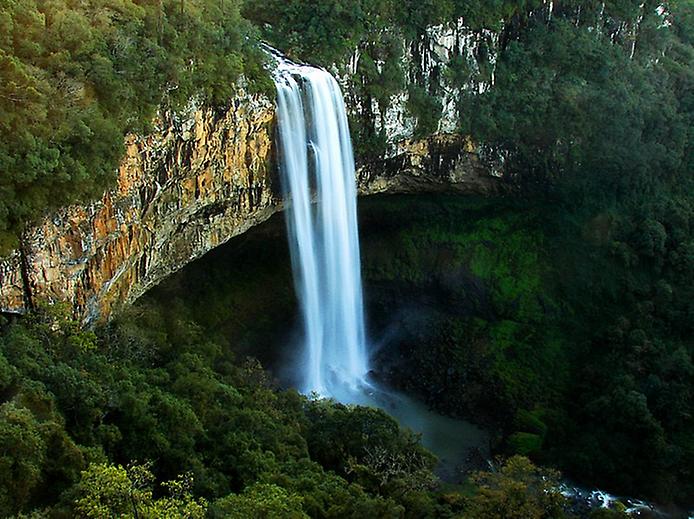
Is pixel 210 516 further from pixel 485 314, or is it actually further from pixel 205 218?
pixel 485 314

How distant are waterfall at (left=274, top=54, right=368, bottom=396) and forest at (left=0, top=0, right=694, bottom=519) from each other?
115 centimetres

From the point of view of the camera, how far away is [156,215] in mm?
16625

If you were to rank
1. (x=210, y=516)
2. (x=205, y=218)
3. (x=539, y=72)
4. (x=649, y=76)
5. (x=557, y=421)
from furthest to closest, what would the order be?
1. (x=649, y=76)
2. (x=539, y=72)
3. (x=557, y=421)
4. (x=205, y=218)
5. (x=210, y=516)

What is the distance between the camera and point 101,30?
13.2 metres

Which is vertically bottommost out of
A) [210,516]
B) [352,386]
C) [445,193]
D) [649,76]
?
[210,516]

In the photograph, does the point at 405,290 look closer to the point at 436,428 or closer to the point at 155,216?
the point at 436,428

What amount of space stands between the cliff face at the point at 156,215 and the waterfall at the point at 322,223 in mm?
723

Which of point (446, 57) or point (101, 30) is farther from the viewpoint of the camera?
point (446, 57)

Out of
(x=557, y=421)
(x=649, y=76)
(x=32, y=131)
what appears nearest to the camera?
(x=32, y=131)

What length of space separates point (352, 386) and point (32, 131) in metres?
12.8

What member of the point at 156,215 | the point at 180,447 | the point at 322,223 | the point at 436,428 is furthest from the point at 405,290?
the point at 180,447

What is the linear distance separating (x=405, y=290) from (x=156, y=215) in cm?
1060

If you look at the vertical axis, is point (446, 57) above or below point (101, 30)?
above

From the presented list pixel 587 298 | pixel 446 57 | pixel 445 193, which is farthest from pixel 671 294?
pixel 446 57
